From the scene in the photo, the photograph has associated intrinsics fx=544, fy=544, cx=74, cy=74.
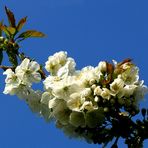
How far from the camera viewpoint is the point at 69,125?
4168 millimetres

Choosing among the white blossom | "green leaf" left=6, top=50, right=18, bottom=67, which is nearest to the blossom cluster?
the white blossom

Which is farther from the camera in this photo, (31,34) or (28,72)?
(31,34)

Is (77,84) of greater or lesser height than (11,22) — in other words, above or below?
below

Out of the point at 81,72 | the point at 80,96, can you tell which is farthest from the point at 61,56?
the point at 80,96

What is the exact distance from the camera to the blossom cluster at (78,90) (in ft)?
13.2

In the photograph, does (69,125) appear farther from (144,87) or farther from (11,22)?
(11,22)

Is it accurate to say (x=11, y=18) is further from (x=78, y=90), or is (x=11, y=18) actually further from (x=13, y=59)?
(x=78, y=90)

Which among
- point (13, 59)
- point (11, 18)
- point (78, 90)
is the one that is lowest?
point (78, 90)

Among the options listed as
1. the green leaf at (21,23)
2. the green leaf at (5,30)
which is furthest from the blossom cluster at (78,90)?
the green leaf at (21,23)

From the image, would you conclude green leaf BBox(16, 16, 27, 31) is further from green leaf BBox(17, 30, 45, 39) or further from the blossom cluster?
the blossom cluster

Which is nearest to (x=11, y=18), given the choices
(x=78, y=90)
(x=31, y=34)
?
(x=31, y=34)

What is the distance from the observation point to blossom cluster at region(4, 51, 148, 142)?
4.02 meters

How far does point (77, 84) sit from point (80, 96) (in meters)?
0.13

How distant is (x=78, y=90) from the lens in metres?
4.21
